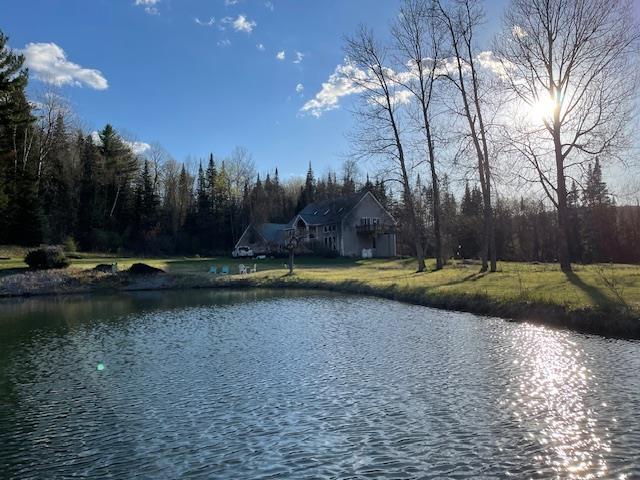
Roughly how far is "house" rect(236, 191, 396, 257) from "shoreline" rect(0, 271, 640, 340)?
2345 centimetres

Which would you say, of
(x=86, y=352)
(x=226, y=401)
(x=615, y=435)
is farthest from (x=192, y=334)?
(x=615, y=435)

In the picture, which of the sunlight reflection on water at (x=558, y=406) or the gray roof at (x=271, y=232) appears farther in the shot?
the gray roof at (x=271, y=232)

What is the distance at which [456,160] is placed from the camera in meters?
28.6

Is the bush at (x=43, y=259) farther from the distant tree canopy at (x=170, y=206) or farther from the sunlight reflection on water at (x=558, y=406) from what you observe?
the sunlight reflection on water at (x=558, y=406)

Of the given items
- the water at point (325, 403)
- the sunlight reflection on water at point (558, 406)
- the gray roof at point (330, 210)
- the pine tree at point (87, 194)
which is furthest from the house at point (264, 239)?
the sunlight reflection on water at point (558, 406)

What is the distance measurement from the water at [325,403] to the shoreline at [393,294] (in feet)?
2.90

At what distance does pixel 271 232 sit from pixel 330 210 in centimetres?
1001

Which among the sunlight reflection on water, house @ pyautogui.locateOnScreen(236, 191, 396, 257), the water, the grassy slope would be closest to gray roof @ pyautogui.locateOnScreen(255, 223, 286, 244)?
house @ pyautogui.locateOnScreen(236, 191, 396, 257)

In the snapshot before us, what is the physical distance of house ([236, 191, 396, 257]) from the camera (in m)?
58.5

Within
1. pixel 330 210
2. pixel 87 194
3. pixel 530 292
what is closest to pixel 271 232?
pixel 330 210

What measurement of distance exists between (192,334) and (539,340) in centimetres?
1023

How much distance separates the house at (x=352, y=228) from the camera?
58469 millimetres

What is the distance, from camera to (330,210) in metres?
63.6

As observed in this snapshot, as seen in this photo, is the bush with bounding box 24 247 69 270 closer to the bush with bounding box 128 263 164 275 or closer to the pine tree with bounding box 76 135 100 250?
the bush with bounding box 128 263 164 275
